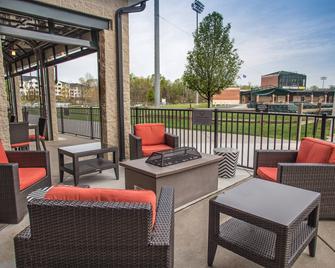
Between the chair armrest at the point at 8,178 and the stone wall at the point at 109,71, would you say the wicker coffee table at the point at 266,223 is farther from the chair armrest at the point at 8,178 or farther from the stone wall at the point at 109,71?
the stone wall at the point at 109,71

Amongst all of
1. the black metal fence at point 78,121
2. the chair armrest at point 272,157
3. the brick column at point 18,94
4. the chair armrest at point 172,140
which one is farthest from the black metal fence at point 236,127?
the brick column at point 18,94

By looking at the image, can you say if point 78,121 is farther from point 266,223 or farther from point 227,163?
point 266,223

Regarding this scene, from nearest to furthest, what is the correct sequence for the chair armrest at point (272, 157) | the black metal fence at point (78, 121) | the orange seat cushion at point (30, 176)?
the orange seat cushion at point (30, 176) → the chair armrest at point (272, 157) → the black metal fence at point (78, 121)

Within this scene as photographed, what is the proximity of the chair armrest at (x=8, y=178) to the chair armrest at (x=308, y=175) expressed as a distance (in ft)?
8.92

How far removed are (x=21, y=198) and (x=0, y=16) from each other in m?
3.55

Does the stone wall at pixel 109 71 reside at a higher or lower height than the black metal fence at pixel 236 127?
higher

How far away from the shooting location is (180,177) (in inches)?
117

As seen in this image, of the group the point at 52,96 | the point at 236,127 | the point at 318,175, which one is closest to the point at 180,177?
the point at 318,175

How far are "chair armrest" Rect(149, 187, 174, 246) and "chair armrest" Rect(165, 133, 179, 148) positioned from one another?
2.62 meters

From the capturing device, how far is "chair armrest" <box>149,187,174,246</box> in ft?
4.38

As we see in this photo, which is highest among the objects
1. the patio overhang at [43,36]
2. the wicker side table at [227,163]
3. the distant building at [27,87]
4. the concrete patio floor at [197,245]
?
the patio overhang at [43,36]

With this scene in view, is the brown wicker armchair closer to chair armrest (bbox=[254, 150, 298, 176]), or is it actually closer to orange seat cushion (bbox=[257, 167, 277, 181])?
orange seat cushion (bbox=[257, 167, 277, 181])

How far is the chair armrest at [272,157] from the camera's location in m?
3.19

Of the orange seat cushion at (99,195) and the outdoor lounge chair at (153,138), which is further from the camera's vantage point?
the outdoor lounge chair at (153,138)
